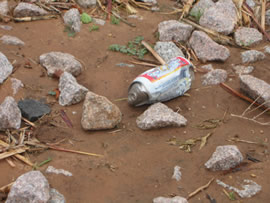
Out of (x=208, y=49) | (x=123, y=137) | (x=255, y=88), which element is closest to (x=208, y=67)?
(x=208, y=49)

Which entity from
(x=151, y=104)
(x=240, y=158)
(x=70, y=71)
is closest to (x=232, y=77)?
(x=151, y=104)

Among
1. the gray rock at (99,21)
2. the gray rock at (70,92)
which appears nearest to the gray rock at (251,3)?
the gray rock at (99,21)

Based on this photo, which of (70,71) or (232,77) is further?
(232,77)

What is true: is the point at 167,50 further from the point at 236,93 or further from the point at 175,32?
the point at 236,93

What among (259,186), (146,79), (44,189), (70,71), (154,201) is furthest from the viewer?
(70,71)

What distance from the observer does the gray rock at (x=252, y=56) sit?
14.3 feet

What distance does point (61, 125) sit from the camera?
3252 millimetres

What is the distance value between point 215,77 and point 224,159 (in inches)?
53.0

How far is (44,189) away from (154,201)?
0.73 meters

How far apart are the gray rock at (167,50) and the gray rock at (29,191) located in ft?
7.55

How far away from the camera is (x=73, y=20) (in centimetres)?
462

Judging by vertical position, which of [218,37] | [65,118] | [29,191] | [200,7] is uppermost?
[200,7]

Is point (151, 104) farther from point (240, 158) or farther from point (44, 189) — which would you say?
point (44, 189)

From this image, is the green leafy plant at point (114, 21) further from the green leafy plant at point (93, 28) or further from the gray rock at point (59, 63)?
the gray rock at point (59, 63)
